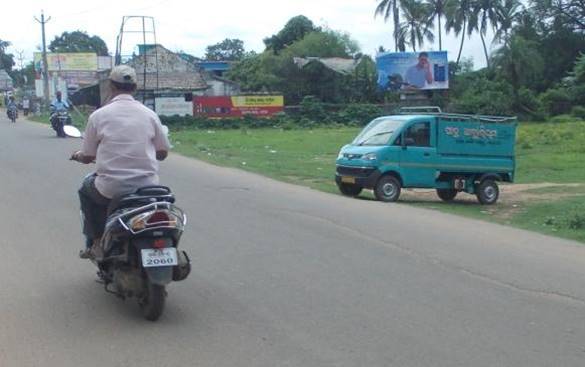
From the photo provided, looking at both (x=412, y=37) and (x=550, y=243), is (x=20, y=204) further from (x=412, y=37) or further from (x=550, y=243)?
(x=412, y=37)

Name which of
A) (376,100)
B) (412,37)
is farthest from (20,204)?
(412,37)

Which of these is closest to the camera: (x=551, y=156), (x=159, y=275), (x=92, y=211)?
(x=159, y=275)

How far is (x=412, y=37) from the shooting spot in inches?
2867

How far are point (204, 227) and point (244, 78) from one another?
226ft

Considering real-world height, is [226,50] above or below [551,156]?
above

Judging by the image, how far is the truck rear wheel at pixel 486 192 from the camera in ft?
55.7

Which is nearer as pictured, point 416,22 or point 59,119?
point 59,119

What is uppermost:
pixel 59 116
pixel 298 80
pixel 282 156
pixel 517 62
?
pixel 517 62

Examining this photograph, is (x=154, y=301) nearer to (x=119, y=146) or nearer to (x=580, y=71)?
(x=119, y=146)

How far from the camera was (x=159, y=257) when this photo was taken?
593 cm

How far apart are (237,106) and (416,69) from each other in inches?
638

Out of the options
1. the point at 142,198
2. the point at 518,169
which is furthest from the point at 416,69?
the point at 142,198

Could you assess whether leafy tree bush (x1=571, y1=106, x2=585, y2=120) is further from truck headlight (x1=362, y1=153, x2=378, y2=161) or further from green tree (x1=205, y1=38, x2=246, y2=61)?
green tree (x1=205, y1=38, x2=246, y2=61)

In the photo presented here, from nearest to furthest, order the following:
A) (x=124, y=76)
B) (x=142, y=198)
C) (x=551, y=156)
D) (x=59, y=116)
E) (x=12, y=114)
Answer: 1. (x=142, y=198)
2. (x=124, y=76)
3. (x=551, y=156)
4. (x=59, y=116)
5. (x=12, y=114)
